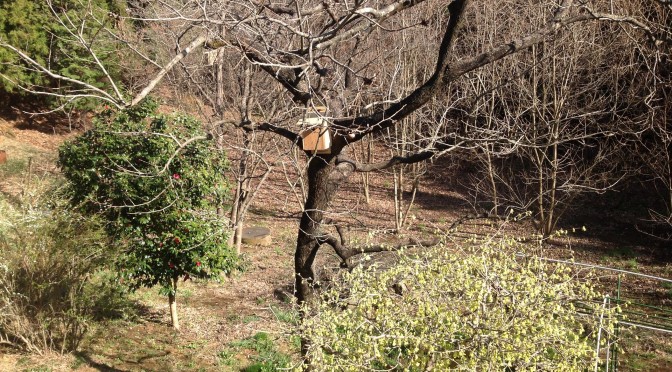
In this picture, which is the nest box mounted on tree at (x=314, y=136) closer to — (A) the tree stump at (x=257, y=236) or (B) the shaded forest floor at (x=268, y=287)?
(B) the shaded forest floor at (x=268, y=287)

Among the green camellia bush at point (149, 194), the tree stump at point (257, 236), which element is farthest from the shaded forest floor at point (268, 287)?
the green camellia bush at point (149, 194)

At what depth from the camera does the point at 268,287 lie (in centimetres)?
1192

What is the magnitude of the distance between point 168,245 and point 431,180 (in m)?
13.8

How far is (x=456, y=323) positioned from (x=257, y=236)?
32.6ft

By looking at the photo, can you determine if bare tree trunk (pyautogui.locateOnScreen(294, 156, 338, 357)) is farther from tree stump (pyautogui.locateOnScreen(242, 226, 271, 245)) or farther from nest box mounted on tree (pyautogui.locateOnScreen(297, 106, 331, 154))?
tree stump (pyautogui.locateOnScreen(242, 226, 271, 245))

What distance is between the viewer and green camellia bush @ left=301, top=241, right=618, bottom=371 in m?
4.68

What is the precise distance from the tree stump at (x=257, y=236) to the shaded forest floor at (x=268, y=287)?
160mm

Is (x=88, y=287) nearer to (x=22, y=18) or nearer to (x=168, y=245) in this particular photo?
(x=168, y=245)

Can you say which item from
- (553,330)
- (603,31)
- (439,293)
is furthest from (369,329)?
(603,31)

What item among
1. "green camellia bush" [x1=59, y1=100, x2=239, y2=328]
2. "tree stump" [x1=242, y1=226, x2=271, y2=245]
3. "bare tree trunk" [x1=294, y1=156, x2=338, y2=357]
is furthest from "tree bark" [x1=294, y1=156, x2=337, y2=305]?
"tree stump" [x1=242, y1=226, x2=271, y2=245]

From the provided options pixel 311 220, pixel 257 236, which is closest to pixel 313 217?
pixel 311 220

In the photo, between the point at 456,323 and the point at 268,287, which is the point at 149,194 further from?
the point at 456,323

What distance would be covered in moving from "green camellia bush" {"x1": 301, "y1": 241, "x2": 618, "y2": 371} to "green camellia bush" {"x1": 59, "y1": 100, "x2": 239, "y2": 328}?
3.79 meters

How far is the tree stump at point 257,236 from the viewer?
46.8 ft
